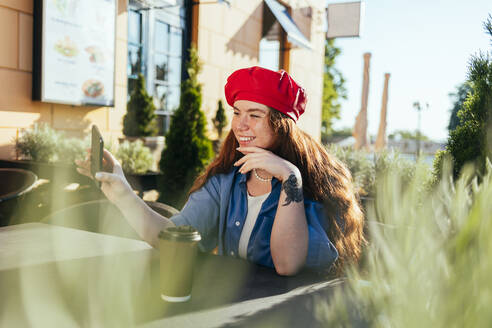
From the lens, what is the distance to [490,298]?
40 cm

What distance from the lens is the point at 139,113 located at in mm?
6406

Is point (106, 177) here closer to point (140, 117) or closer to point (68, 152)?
point (68, 152)

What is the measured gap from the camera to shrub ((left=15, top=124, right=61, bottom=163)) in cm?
472

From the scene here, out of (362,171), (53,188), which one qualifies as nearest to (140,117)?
(53,188)

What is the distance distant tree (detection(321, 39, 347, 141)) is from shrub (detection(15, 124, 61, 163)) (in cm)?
1973

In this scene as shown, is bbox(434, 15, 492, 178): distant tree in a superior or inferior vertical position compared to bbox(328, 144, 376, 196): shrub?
superior

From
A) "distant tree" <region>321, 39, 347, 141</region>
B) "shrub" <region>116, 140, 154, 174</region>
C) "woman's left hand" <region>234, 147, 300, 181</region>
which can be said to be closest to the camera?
"woman's left hand" <region>234, 147, 300, 181</region>

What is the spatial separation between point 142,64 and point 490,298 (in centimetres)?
702

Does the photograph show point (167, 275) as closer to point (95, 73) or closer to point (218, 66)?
point (95, 73)

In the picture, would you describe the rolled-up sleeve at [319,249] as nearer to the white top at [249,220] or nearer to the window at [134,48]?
the white top at [249,220]

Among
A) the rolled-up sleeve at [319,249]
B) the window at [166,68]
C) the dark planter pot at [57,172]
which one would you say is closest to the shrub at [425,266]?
the rolled-up sleeve at [319,249]

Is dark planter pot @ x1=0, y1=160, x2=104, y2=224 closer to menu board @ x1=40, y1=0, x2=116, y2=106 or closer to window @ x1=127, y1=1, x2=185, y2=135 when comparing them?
menu board @ x1=40, y1=0, x2=116, y2=106

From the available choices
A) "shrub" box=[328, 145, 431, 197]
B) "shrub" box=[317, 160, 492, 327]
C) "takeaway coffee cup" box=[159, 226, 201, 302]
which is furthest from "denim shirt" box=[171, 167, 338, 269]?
"shrub" box=[328, 145, 431, 197]

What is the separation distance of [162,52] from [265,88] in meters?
5.98
